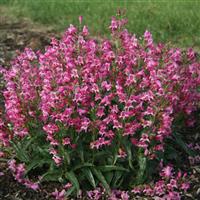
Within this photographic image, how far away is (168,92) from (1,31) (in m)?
6.96

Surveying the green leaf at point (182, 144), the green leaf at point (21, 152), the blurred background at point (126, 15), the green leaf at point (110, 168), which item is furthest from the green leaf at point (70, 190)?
the blurred background at point (126, 15)

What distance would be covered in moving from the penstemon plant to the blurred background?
424 centimetres

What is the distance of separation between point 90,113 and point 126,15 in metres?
6.29

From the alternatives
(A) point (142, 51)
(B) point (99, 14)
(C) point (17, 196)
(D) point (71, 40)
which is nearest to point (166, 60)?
(A) point (142, 51)

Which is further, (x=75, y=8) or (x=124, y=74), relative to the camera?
(x=75, y=8)

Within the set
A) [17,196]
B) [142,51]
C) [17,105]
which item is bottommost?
[17,196]

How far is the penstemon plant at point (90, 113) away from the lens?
442cm

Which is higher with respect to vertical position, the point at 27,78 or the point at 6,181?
the point at 27,78

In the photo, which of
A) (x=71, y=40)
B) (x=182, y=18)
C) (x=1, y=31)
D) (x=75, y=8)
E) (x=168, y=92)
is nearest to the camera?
(x=168, y=92)

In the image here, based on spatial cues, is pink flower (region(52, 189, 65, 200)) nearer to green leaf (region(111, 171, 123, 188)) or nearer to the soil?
green leaf (region(111, 171, 123, 188))

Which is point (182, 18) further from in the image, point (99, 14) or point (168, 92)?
point (168, 92)

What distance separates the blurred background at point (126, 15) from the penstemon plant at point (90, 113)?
13.9ft

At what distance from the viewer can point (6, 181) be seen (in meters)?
4.96

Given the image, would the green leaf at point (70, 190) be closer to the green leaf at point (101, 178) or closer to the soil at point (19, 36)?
the green leaf at point (101, 178)
